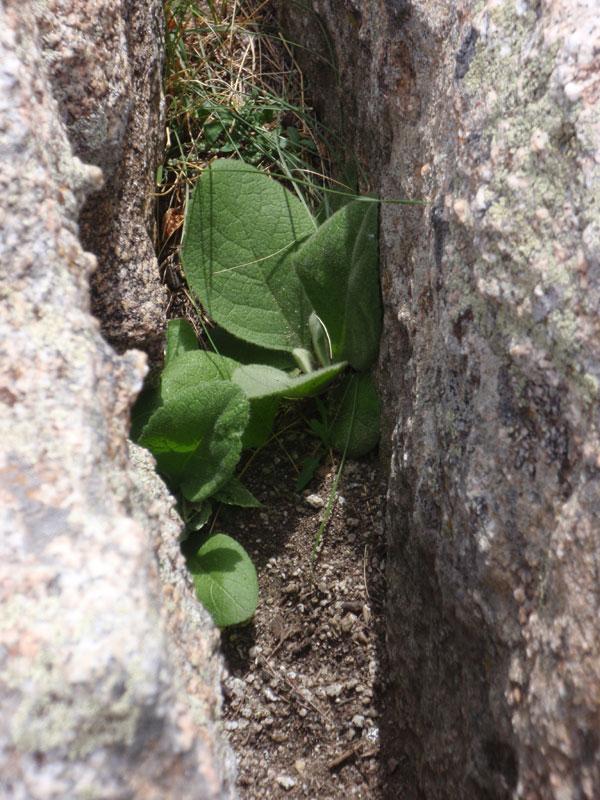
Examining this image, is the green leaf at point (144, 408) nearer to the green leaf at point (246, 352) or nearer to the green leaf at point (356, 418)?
the green leaf at point (246, 352)

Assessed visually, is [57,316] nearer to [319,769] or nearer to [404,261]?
[404,261]

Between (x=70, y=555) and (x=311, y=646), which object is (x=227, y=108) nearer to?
(x=311, y=646)

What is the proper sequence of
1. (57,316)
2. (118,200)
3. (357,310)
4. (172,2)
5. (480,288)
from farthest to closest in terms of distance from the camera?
(172,2), (357,310), (118,200), (480,288), (57,316)

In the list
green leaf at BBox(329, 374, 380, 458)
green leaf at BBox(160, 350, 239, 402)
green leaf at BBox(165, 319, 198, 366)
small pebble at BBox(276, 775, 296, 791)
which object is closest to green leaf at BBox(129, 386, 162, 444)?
green leaf at BBox(160, 350, 239, 402)

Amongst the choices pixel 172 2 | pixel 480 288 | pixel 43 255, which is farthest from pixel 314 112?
pixel 43 255

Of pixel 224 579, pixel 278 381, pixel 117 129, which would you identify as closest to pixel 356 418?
pixel 278 381

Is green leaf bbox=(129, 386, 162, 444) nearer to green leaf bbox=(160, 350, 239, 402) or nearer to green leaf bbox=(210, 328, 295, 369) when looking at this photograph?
green leaf bbox=(160, 350, 239, 402)
